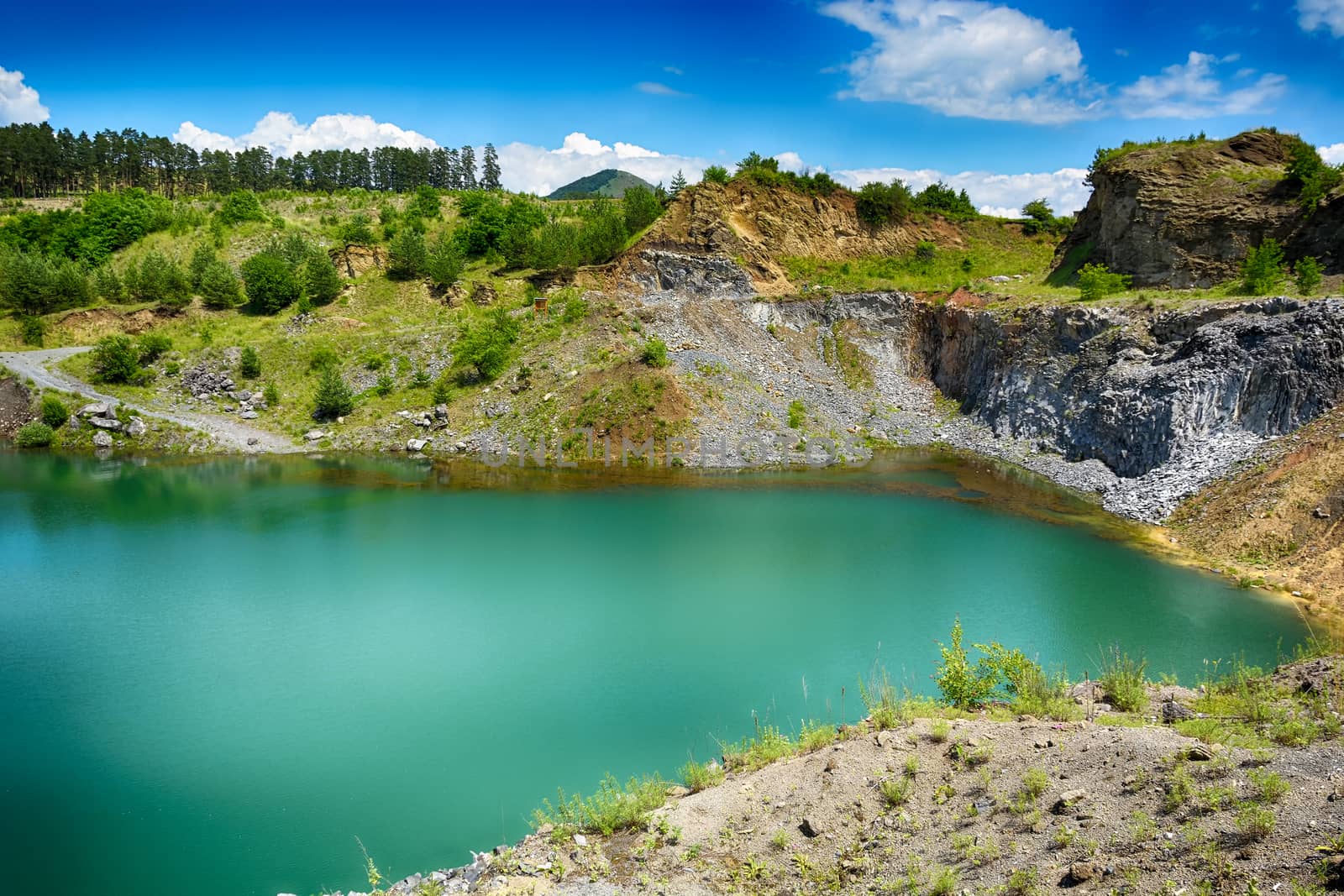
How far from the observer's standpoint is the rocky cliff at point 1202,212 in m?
33.7

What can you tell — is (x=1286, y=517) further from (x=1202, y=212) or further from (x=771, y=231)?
(x=771, y=231)

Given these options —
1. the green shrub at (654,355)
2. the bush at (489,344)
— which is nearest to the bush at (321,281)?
the bush at (489,344)

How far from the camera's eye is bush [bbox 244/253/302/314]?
49.7 m

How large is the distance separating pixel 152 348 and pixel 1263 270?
188 feet

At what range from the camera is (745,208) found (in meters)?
48.2

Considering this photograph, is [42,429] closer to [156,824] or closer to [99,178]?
[156,824]

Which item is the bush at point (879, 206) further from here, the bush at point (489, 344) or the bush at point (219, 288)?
the bush at point (219, 288)

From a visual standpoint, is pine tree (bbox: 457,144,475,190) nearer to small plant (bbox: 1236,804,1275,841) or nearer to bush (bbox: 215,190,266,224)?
bush (bbox: 215,190,266,224)

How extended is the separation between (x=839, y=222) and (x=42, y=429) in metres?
48.6

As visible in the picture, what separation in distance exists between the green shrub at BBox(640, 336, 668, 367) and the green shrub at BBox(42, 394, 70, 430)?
31085 millimetres

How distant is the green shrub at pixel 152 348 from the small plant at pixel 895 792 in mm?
48191

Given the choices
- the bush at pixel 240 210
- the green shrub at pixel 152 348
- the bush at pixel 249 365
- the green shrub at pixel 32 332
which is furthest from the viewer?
the bush at pixel 240 210

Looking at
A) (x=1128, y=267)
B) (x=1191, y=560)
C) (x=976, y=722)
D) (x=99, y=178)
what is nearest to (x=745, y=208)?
(x=1128, y=267)

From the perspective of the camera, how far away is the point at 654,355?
3794 centimetres
